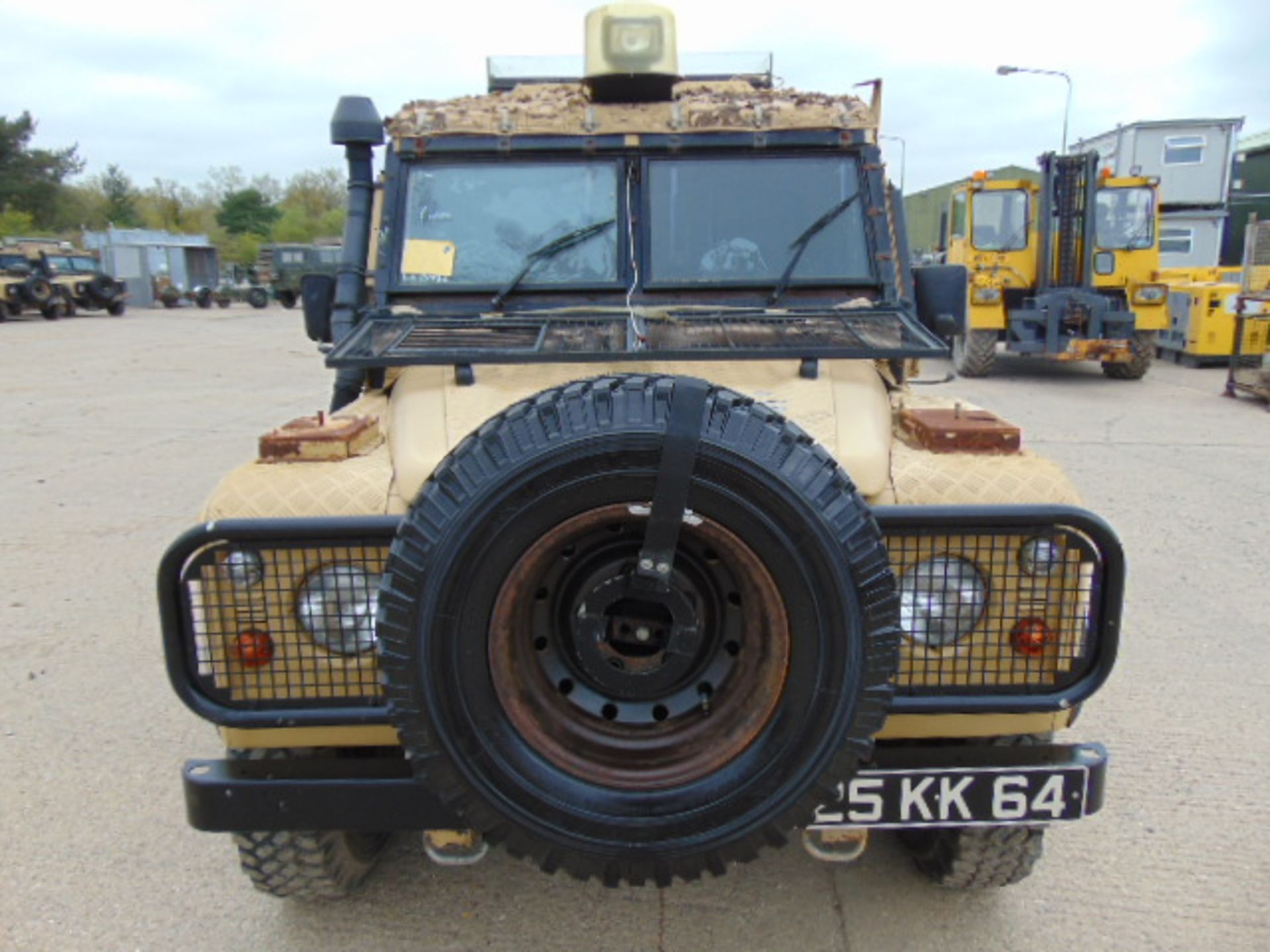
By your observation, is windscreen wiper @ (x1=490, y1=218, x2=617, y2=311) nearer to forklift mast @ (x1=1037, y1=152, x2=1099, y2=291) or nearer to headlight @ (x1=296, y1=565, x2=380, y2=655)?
headlight @ (x1=296, y1=565, x2=380, y2=655)

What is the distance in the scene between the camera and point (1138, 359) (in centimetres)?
1452

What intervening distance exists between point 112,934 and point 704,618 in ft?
6.46

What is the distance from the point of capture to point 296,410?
12430 millimetres

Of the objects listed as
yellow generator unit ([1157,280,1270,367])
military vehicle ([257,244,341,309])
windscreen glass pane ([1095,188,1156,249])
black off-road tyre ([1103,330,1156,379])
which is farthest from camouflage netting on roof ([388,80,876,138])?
military vehicle ([257,244,341,309])

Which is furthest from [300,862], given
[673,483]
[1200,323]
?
[1200,323]

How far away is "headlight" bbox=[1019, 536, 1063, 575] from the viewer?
2.38 meters

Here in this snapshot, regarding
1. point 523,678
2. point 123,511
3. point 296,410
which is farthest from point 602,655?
point 296,410

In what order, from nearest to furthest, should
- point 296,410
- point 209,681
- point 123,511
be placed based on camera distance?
point 209,681
point 123,511
point 296,410

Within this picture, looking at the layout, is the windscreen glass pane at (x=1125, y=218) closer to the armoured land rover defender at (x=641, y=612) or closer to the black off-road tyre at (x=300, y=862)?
the armoured land rover defender at (x=641, y=612)

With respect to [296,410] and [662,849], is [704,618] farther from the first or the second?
[296,410]

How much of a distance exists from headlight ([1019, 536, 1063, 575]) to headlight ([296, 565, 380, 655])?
4.78 ft

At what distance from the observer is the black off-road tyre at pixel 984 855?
2863 mm

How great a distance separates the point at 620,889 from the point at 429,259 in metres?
2.12

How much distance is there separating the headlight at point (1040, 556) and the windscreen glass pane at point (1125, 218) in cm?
1367
